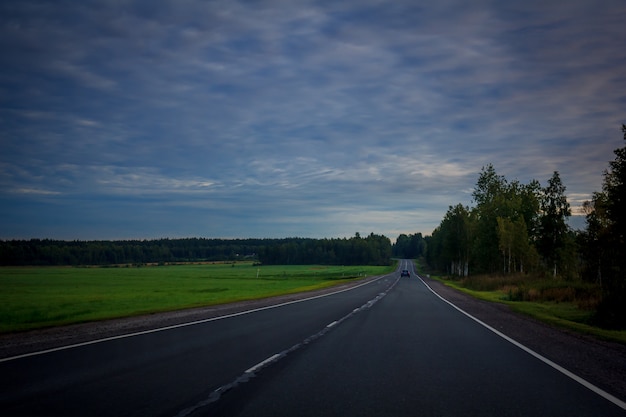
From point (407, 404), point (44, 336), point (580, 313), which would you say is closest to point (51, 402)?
point (407, 404)

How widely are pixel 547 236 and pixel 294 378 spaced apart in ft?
170

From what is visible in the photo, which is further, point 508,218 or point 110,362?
point 508,218

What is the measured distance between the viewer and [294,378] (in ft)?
26.0

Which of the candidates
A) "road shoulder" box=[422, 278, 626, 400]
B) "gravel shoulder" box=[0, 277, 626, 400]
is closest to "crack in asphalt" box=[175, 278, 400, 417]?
"gravel shoulder" box=[0, 277, 626, 400]

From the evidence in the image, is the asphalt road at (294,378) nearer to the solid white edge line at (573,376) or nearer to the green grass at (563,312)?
the solid white edge line at (573,376)

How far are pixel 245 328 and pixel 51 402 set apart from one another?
341 inches

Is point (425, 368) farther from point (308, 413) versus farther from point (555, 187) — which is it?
point (555, 187)

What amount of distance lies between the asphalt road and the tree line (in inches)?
410

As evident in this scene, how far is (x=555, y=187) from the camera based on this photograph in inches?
2212

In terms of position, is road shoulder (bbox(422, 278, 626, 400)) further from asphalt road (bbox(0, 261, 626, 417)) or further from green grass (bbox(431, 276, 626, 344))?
green grass (bbox(431, 276, 626, 344))

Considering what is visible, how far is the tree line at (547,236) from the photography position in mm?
22672

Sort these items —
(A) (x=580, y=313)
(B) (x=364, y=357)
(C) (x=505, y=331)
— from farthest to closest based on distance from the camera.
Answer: (A) (x=580, y=313)
(C) (x=505, y=331)
(B) (x=364, y=357)

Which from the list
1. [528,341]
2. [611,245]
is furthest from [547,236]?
[528,341]

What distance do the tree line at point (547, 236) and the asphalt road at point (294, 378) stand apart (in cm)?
1041
